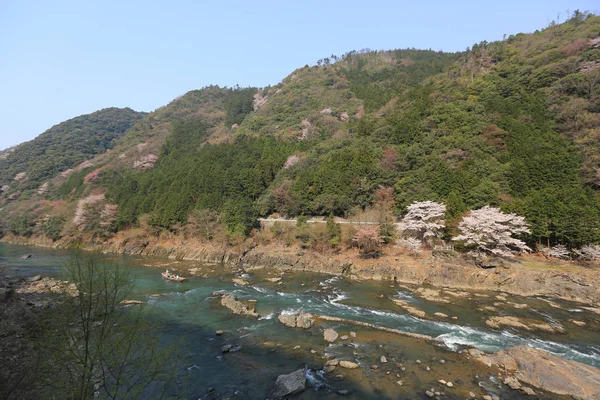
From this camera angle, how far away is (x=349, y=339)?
17.6 m

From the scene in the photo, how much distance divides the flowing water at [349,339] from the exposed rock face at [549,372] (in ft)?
3.30

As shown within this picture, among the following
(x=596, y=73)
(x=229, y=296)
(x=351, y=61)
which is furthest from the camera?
(x=351, y=61)

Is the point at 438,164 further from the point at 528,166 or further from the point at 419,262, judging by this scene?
the point at 419,262

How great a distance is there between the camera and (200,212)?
47250 mm

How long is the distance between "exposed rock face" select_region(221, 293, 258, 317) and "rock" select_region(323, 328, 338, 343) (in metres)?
6.17

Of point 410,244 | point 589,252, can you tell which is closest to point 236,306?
point 410,244

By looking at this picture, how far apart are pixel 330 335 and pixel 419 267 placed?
57.2ft

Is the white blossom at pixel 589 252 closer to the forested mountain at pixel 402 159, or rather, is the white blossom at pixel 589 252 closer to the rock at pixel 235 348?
the forested mountain at pixel 402 159

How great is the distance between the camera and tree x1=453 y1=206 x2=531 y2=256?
29391mm

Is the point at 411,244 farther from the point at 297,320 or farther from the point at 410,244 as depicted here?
the point at 297,320

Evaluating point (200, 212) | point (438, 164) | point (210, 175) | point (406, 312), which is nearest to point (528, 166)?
point (438, 164)

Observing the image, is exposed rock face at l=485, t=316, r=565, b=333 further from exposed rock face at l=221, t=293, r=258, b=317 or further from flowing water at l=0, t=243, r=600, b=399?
exposed rock face at l=221, t=293, r=258, b=317

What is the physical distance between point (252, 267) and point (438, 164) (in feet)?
97.2

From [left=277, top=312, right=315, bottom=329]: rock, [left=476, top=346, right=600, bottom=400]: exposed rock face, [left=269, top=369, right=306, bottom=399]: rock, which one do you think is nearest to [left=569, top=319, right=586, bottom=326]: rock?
[left=476, top=346, right=600, bottom=400]: exposed rock face
